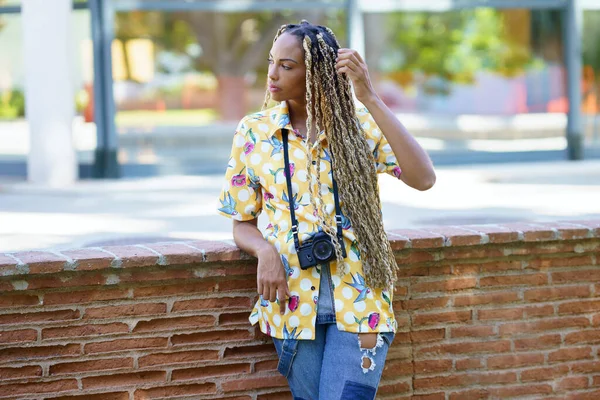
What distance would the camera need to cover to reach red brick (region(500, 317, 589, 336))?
15.6 feet

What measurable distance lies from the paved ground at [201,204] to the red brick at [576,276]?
6.25 feet

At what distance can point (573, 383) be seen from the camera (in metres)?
4.94

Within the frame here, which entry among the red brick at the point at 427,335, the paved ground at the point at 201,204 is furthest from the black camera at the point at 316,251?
the paved ground at the point at 201,204

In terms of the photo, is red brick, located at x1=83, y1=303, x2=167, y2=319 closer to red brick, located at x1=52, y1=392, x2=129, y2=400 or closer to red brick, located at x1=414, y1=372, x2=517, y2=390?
red brick, located at x1=52, y1=392, x2=129, y2=400

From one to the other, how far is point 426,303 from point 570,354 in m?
0.87

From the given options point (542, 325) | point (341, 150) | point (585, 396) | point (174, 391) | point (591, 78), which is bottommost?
point (585, 396)

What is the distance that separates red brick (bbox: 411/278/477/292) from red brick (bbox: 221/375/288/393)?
2.59ft

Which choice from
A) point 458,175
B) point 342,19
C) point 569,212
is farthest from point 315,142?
point 342,19

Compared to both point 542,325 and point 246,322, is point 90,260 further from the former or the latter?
point 542,325

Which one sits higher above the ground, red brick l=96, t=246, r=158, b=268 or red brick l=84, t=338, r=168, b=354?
red brick l=96, t=246, r=158, b=268

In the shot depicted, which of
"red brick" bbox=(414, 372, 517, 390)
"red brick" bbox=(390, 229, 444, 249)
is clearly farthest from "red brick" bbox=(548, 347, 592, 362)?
"red brick" bbox=(390, 229, 444, 249)

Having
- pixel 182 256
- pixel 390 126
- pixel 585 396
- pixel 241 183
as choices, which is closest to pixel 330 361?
pixel 241 183

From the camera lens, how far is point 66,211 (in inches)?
324

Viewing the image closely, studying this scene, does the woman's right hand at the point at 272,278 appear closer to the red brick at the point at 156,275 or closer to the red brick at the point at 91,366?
the red brick at the point at 156,275
